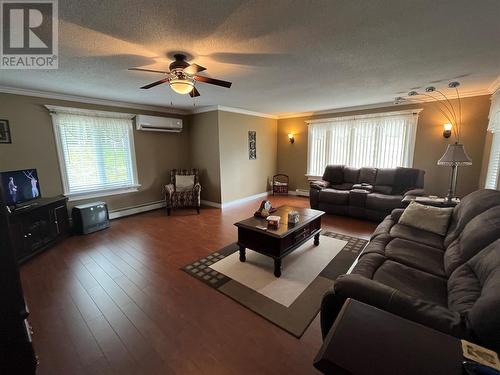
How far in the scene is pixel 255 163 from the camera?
6.15 m

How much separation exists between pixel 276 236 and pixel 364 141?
4.06 metres

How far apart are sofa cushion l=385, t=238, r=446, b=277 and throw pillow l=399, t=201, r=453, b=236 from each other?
0.41 metres

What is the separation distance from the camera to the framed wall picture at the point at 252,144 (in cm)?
587

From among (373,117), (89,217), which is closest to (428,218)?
(373,117)

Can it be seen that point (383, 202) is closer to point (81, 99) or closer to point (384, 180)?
point (384, 180)

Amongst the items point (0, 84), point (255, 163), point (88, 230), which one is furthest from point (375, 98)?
point (0, 84)

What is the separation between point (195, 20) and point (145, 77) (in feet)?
5.23

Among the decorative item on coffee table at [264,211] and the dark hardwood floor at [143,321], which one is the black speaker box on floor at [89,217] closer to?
the dark hardwood floor at [143,321]

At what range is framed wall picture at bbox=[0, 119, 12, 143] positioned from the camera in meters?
3.22

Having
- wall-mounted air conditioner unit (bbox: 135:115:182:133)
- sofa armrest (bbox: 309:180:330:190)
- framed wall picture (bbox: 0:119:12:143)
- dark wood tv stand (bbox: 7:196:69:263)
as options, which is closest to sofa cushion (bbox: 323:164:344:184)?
sofa armrest (bbox: 309:180:330:190)

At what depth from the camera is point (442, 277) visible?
5.56 feet

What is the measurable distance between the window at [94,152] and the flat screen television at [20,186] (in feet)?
2.01

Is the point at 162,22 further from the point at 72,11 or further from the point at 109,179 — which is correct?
the point at 109,179

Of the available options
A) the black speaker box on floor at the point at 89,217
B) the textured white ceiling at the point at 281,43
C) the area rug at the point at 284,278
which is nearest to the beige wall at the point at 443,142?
the textured white ceiling at the point at 281,43
